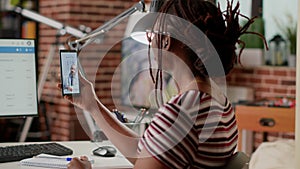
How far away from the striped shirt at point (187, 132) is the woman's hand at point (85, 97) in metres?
0.50

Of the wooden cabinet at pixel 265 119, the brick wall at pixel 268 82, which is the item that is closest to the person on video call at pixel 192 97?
the wooden cabinet at pixel 265 119

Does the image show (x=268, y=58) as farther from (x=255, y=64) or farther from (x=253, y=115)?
(x=253, y=115)

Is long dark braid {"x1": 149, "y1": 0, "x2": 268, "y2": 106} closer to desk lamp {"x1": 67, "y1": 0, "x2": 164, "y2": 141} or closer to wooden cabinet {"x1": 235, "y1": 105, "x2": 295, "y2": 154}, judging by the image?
desk lamp {"x1": 67, "y1": 0, "x2": 164, "y2": 141}

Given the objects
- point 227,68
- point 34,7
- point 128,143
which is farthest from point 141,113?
point 34,7

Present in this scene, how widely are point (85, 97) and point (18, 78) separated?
1.59 feet

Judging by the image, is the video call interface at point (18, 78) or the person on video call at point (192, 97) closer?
the person on video call at point (192, 97)

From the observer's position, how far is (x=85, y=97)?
6.12 feet

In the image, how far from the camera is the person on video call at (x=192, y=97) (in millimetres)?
1330

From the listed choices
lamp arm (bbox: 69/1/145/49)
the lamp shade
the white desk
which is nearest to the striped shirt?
the lamp shade

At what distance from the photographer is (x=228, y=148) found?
1.44 metres

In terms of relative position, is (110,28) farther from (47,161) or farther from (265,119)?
(265,119)

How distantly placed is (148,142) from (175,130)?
0.08 metres

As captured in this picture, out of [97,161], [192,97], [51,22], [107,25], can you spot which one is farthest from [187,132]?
[51,22]

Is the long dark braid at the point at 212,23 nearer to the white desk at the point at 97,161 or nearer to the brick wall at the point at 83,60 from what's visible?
the white desk at the point at 97,161
